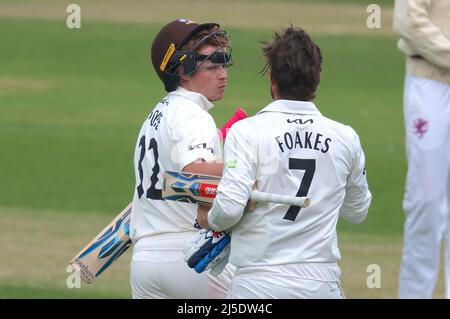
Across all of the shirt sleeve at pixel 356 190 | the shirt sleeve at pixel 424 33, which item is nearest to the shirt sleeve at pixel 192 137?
the shirt sleeve at pixel 356 190

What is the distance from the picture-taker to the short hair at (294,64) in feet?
18.2

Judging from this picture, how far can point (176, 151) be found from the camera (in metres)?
5.94

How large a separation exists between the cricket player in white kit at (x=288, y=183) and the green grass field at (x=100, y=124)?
174 inches

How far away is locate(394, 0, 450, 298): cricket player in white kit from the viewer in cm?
632

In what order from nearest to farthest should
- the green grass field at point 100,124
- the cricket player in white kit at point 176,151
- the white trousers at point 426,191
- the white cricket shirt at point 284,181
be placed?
the white cricket shirt at point 284,181 < the cricket player in white kit at point 176,151 < the white trousers at point 426,191 < the green grass field at point 100,124

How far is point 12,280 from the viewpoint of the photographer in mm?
10453

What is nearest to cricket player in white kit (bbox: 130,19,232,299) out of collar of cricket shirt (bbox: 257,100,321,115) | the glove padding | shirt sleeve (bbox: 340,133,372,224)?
the glove padding

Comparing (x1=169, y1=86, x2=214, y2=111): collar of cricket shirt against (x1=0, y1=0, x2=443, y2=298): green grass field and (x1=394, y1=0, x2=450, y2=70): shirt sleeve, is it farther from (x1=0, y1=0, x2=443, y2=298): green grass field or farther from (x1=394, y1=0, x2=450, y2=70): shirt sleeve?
(x1=0, y1=0, x2=443, y2=298): green grass field

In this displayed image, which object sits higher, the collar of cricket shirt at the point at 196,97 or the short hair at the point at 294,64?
the short hair at the point at 294,64

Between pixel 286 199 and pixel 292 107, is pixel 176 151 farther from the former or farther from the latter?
pixel 286 199

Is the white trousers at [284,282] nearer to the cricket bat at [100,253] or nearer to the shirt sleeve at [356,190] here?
the shirt sleeve at [356,190]

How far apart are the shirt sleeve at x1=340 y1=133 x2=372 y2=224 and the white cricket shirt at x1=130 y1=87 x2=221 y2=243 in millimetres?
702

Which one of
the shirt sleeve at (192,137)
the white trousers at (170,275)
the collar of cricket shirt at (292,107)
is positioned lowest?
the white trousers at (170,275)

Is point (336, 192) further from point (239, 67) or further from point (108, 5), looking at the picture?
point (108, 5)
